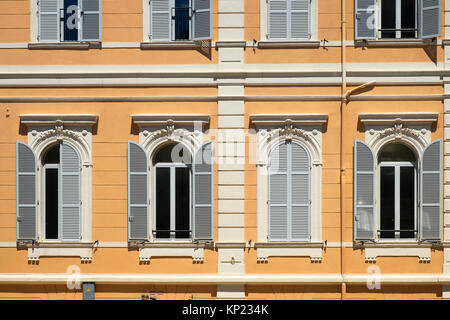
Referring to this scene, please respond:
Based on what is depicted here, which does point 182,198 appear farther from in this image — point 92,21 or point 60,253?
point 92,21

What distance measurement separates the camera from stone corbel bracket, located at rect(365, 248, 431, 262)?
1098cm

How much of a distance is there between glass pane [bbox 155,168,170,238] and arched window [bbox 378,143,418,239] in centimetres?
382

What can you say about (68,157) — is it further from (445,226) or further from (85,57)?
(445,226)

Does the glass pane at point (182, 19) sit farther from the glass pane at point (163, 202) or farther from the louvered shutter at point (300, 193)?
the louvered shutter at point (300, 193)

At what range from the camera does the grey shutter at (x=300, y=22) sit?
11.1m

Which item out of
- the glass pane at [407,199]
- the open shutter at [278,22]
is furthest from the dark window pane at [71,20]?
the glass pane at [407,199]

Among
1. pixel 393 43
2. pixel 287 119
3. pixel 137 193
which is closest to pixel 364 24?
pixel 393 43

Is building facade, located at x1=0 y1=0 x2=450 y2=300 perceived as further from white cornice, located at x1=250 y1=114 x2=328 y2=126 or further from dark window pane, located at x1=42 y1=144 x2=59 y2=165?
dark window pane, located at x1=42 y1=144 x2=59 y2=165

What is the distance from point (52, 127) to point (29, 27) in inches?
73.6

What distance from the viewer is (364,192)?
11000mm

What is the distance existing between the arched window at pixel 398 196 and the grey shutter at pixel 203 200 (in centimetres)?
302

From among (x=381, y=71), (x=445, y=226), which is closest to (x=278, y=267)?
(x=445, y=226)

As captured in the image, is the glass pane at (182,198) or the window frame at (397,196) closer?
the window frame at (397,196)

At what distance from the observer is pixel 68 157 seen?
11219 mm
